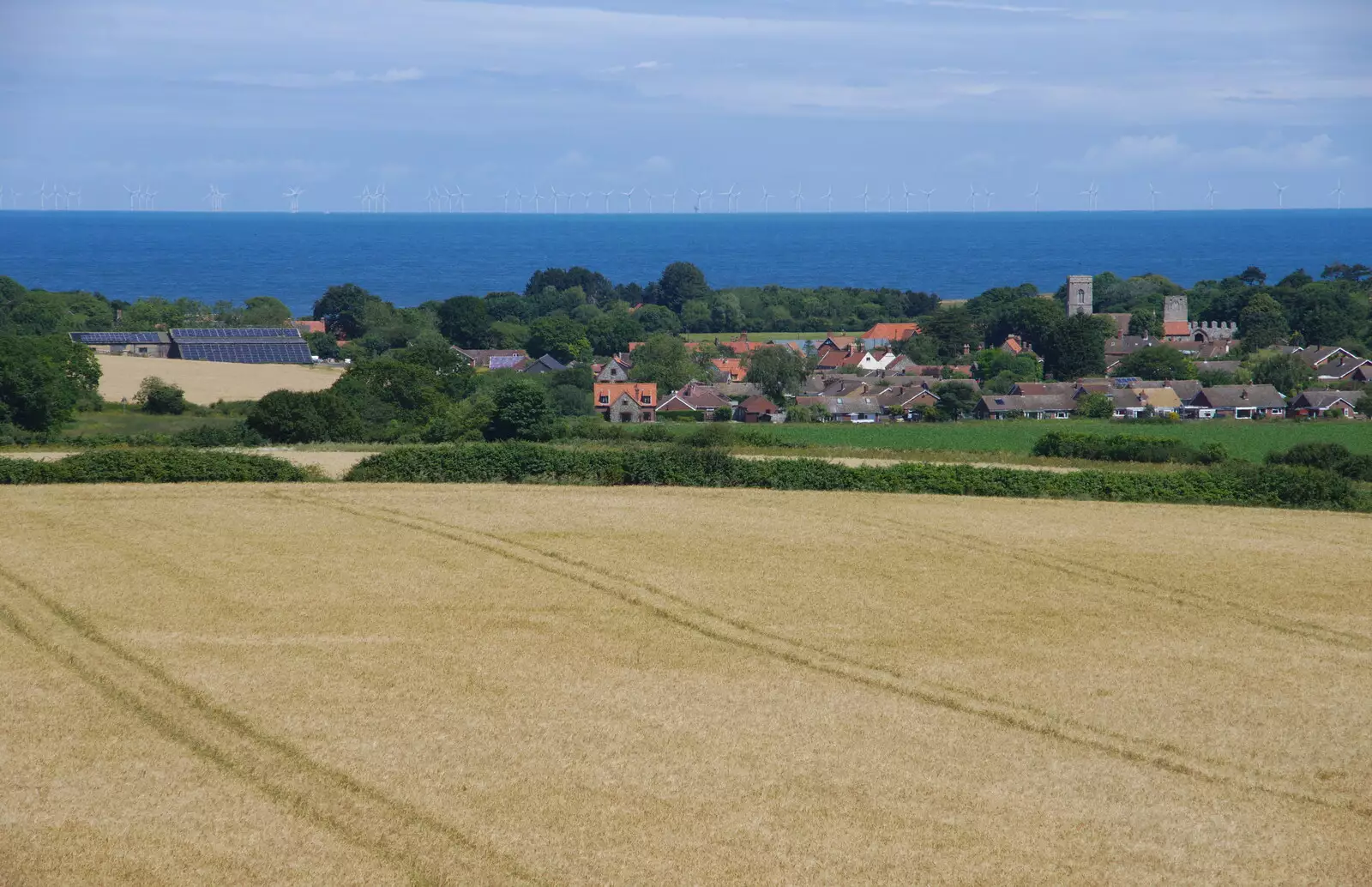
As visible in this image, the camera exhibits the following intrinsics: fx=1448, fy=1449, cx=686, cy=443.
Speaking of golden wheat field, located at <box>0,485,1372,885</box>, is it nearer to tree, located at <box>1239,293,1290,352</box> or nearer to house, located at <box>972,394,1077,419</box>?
house, located at <box>972,394,1077,419</box>

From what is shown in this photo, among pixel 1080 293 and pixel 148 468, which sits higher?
pixel 1080 293

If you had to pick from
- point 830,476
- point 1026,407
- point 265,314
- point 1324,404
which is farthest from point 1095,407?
point 265,314

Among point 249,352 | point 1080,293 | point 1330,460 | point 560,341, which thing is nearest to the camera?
point 1330,460

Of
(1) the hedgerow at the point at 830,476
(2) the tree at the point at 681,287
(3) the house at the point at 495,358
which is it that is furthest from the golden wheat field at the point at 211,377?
(2) the tree at the point at 681,287

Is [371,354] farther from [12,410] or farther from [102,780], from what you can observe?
[102,780]

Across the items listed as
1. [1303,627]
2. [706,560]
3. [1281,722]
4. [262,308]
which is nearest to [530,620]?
[706,560]

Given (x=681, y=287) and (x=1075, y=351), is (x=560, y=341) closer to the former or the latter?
(x=1075, y=351)

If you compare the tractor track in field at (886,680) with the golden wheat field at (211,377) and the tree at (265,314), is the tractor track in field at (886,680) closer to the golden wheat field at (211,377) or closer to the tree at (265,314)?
the golden wheat field at (211,377)
